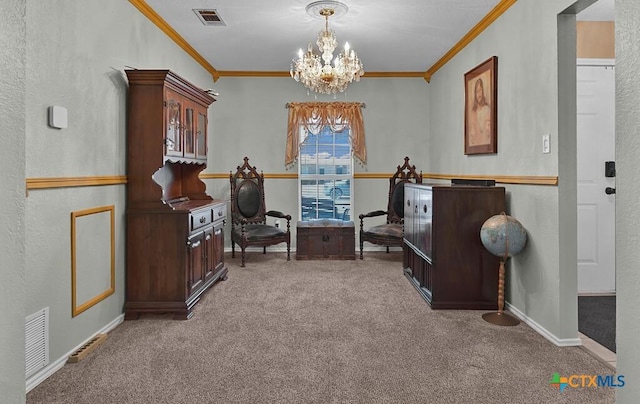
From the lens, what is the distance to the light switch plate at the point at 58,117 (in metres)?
2.53

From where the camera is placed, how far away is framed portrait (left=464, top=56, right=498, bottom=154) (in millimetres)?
4074

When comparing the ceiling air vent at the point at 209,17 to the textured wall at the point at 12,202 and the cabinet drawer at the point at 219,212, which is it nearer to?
the cabinet drawer at the point at 219,212

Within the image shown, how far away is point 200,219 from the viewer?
12.9 ft

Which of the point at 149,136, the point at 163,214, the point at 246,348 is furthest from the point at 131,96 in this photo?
the point at 246,348

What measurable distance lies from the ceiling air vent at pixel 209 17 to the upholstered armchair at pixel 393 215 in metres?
3.20

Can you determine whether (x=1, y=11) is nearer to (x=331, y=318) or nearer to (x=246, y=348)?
(x=246, y=348)

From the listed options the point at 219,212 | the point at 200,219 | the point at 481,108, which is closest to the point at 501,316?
the point at 481,108

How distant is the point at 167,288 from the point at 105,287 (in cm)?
48

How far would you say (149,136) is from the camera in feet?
11.6

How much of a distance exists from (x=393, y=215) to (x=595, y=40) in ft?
10.7

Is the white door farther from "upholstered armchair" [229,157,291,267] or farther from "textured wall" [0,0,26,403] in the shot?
"textured wall" [0,0,26,403]

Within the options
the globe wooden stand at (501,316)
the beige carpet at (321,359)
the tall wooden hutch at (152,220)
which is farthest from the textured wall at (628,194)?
the tall wooden hutch at (152,220)

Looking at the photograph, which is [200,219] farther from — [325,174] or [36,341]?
[325,174]

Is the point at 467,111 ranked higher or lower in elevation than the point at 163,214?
higher
